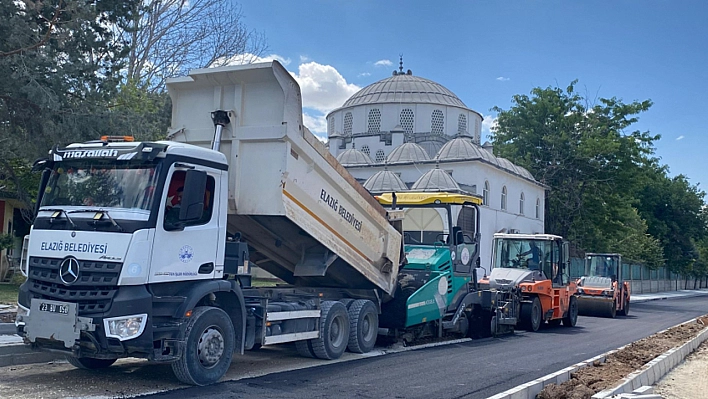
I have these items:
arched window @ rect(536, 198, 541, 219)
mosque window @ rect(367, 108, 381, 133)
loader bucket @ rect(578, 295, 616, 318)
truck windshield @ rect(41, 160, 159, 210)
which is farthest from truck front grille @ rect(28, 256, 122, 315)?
mosque window @ rect(367, 108, 381, 133)

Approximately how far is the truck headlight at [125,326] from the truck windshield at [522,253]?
12723mm

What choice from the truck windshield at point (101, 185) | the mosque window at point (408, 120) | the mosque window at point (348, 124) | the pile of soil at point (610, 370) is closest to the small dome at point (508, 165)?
the mosque window at point (408, 120)

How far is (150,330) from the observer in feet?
23.2

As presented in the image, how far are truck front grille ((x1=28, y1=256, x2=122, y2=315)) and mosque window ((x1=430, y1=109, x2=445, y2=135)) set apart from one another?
4627 centimetres

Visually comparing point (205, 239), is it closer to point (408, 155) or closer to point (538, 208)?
point (408, 155)

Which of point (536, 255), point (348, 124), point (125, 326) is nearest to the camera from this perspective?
point (125, 326)

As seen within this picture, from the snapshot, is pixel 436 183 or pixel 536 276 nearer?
pixel 536 276

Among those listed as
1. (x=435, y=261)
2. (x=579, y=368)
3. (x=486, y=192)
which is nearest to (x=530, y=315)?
(x=435, y=261)

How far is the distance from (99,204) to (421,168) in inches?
1401

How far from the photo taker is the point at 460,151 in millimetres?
40750

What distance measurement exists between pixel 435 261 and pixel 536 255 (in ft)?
20.9

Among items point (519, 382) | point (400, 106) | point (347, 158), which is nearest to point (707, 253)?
point (400, 106)

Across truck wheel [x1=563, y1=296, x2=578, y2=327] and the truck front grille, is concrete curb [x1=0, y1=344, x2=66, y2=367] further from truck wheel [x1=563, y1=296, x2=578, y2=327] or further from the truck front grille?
truck wheel [x1=563, y1=296, x2=578, y2=327]

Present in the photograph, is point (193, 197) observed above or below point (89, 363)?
above
